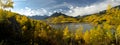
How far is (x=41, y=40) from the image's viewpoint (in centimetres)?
2834

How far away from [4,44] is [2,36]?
3.85 meters

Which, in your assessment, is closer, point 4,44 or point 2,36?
point 4,44

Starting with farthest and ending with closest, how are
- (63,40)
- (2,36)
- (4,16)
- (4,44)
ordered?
(63,40) < (4,16) < (2,36) < (4,44)

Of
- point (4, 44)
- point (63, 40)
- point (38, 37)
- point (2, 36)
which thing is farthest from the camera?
Result: point (63, 40)

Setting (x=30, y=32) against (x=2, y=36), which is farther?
(x=30, y=32)

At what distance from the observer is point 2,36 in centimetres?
2516

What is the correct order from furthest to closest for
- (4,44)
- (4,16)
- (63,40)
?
(63,40)
(4,16)
(4,44)

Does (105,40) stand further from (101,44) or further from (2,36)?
(2,36)

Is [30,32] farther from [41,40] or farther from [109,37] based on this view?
[109,37]

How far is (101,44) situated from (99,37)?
91 centimetres

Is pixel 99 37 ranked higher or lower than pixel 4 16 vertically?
lower

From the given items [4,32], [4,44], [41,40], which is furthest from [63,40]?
[4,44]

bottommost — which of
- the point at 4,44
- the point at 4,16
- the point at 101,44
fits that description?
the point at 101,44

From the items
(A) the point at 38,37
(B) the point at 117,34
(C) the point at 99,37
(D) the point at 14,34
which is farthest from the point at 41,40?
(B) the point at 117,34
